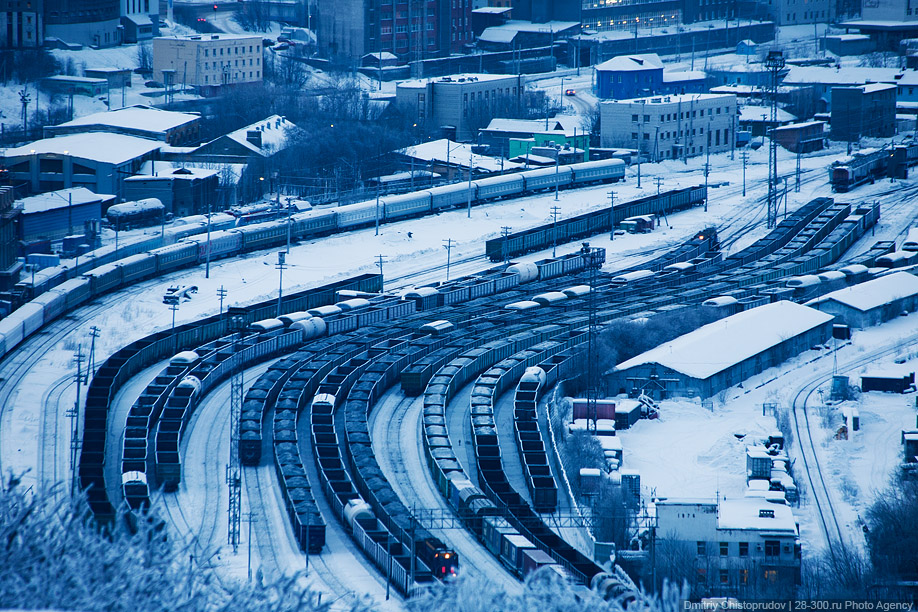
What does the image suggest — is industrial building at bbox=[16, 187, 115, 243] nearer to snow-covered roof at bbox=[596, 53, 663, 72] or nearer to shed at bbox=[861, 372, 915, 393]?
shed at bbox=[861, 372, 915, 393]

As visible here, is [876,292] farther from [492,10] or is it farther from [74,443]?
[492,10]

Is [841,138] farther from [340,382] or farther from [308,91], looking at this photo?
[340,382]

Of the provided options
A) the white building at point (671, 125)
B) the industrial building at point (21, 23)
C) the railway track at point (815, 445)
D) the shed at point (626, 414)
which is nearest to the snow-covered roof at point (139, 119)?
the industrial building at point (21, 23)

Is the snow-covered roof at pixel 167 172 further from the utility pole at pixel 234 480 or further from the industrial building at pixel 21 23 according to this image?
the industrial building at pixel 21 23

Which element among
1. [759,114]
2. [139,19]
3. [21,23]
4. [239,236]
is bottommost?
[239,236]

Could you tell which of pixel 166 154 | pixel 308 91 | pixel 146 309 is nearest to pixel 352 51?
pixel 308 91

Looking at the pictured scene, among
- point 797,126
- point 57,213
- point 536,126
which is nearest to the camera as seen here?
point 57,213

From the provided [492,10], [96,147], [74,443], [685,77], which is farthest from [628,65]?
[74,443]

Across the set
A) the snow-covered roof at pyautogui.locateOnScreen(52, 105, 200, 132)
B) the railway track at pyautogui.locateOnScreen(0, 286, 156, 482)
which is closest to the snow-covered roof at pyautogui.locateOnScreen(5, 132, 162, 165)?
the snow-covered roof at pyautogui.locateOnScreen(52, 105, 200, 132)
